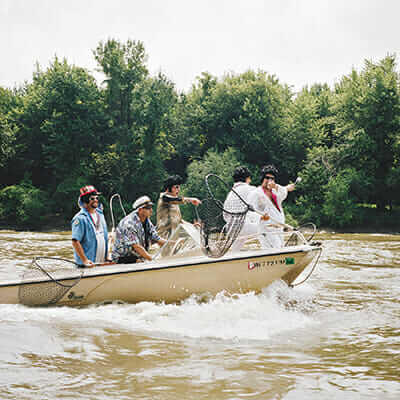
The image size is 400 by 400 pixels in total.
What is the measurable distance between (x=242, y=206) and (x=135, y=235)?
1691mm

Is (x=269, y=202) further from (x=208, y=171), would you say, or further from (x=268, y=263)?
(x=208, y=171)

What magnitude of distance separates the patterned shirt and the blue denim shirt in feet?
1.09

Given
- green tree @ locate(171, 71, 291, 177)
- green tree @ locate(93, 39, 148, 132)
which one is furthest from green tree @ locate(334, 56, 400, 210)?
green tree @ locate(93, 39, 148, 132)

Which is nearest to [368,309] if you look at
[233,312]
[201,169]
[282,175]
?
[233,312]

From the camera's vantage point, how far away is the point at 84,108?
131ft

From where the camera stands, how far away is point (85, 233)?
287 inches

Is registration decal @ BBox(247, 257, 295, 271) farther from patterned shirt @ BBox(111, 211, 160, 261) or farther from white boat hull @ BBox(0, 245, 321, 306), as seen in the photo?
patterned shirt @ BBox(111, 211, 160, 261)

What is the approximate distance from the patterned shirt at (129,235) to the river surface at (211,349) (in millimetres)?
852

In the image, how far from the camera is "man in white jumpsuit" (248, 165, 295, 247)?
7707 mm

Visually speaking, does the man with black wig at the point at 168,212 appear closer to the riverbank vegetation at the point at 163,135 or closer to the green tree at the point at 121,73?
the riverbank vegetation at the point at 163,135

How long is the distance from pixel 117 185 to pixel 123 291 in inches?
1269

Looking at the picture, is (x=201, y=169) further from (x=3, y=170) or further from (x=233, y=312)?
(x=233, y=312)

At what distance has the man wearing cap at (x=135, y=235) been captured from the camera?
718cm

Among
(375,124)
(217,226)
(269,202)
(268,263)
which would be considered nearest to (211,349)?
(268,263)
